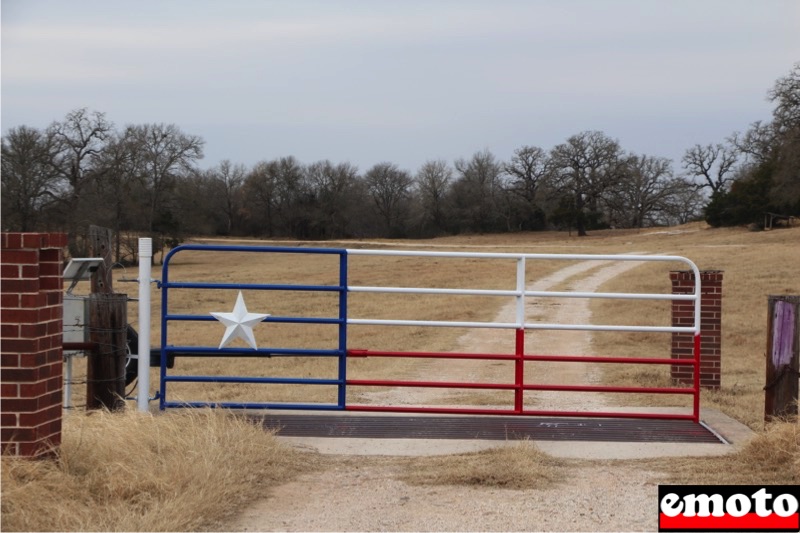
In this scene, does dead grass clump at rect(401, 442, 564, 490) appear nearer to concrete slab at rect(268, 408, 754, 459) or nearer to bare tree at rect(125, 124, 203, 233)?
concrete slab at rect(268, 408, 754, 459)

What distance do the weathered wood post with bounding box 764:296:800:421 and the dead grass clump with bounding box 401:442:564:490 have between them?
2.10m

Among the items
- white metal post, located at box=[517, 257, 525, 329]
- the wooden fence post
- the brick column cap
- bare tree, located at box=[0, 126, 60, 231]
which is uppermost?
bare tree, located at box=[0, 126, 60, 231]

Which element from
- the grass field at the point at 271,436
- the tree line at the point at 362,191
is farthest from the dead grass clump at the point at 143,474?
the tree line at the point at 362,191

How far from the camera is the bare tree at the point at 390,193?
7425 centimetres

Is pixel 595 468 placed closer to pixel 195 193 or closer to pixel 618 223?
pixel 195 193

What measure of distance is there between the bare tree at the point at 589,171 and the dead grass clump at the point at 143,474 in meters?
70.4

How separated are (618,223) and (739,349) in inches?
2514

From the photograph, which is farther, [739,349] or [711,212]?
[711,212]

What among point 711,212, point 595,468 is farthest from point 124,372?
point 711,212

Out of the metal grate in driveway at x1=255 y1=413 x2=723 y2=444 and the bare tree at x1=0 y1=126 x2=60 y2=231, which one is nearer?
the metal grate in driveway at x1=255 y1=413 x2=723 y2=444

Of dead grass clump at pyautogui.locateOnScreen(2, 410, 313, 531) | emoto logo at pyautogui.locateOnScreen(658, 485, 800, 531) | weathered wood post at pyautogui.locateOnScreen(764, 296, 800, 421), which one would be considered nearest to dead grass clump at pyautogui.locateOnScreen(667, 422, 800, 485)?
emoto logo at pyautogui.locateOnScreen(658, 485, 800, 531)

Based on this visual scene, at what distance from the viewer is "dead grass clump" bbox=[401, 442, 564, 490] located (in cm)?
603

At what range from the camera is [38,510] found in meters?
4.71

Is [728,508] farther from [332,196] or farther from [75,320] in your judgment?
[332,196]
